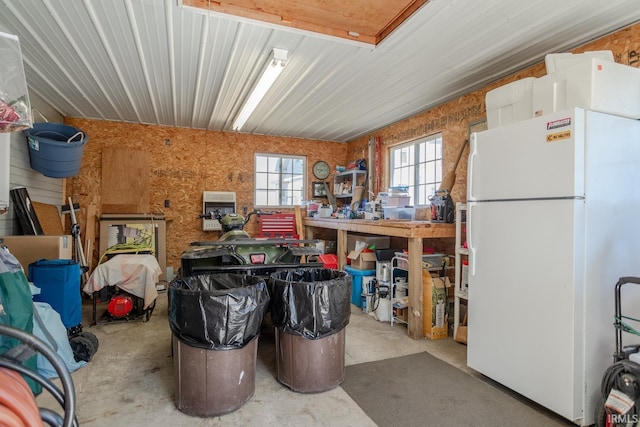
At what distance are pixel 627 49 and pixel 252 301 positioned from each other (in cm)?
349

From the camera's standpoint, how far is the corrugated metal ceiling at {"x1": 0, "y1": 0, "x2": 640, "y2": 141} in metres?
2.53

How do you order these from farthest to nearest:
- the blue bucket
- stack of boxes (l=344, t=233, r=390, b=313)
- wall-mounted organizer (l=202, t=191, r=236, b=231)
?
wall-mounted organizer (l=202, t=191, r=236, b=231) < stack of boxes (l=344, t=233, r=390, b=313) < the blue bucket

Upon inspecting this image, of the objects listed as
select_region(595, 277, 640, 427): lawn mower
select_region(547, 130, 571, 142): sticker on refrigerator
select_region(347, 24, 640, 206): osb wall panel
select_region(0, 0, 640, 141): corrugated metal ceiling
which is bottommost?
select_region(595, 277, 640, 427): lawn mower

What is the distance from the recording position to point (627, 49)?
2.69m

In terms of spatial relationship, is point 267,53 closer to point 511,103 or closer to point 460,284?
point 511,103

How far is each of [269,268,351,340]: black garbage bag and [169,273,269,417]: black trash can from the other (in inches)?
7.9

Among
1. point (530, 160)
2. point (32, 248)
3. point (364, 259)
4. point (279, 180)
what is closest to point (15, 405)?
point (530, 160)

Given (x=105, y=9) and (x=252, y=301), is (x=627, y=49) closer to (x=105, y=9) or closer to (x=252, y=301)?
(x=252, y=301)

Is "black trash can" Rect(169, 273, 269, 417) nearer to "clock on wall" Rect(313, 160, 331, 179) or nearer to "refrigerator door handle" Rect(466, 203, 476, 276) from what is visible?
"refrigerator door handle" Rect(466, 203, 476, 276)

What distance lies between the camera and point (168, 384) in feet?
8.35

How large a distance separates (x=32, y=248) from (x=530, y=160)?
464cm

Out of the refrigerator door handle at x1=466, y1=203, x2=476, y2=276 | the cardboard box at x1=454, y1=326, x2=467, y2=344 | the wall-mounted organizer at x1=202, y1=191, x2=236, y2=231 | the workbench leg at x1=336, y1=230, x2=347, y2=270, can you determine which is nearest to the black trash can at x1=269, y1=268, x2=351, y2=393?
the refrigerator door handle at x1=466, y1=203, x2=476, y2=276

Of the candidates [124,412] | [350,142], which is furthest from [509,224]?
[350,142]

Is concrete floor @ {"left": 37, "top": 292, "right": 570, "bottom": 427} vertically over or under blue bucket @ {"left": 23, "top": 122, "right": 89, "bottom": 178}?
under
